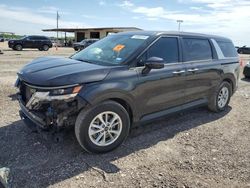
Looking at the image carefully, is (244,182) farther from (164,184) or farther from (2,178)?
(2,178)

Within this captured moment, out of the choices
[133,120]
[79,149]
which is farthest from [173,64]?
[79,149]

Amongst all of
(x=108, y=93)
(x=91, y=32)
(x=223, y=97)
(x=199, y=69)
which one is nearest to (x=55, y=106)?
(x=108, y=93)

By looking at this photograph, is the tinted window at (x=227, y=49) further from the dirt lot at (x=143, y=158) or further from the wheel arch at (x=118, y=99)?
the wheel arch at (x=118, y=99)

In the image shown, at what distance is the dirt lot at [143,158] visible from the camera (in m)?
3.67

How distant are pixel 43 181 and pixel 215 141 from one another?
2.98 metres

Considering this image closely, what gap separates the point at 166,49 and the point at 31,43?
93.9 ft

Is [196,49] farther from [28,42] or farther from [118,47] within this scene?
[28,42]

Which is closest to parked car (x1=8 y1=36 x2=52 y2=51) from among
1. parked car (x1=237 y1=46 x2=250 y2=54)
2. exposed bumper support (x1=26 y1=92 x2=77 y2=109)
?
exposed bumper support (x1=26 y1=92 x2=77 y2=109)

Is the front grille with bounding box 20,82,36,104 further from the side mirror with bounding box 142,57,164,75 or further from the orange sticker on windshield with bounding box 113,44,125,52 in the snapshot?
the side mirror with bounding box 142,57,164,75

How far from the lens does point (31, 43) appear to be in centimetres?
3125

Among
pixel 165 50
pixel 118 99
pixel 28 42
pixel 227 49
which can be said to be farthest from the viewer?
pixel 28 42

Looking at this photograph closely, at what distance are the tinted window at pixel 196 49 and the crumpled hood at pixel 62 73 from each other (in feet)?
6.40

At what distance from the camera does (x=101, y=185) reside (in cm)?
353

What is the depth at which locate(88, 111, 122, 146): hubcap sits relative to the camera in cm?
413
